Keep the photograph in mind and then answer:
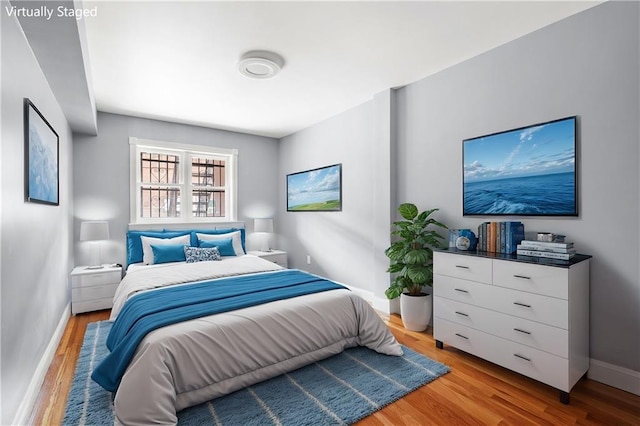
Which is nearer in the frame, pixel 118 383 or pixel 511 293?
pixel 118 383

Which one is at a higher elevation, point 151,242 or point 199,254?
point 151,242

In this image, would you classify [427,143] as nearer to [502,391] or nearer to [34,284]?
[502,391]

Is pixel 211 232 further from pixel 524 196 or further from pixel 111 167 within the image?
pixel 524 196

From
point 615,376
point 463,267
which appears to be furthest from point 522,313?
point 615,376

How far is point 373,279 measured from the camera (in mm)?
4035

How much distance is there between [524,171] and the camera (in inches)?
101

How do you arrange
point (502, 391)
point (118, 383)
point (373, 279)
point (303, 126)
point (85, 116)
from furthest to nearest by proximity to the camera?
point (303, 126)
point (373, 279)
point (85, 116)
point (502, 391)
point (118, 383)

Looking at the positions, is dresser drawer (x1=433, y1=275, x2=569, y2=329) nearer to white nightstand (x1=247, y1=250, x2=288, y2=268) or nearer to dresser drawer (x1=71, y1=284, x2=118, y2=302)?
white nightstand (x1=247, y1=250, x2=288, y2=268)

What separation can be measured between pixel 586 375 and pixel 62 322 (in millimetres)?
4567

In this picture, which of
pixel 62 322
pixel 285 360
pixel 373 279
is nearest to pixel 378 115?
pixel 373 279

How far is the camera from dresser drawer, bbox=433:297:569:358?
6.67 ft

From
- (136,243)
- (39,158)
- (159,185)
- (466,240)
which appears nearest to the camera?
(39,158)

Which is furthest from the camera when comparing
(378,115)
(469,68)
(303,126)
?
(303,126)

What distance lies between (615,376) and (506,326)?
28.6 inches
